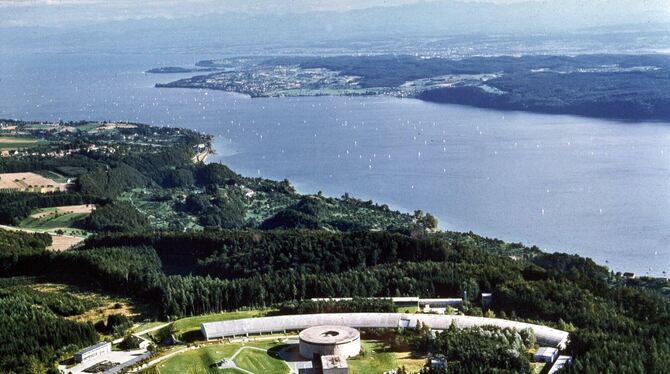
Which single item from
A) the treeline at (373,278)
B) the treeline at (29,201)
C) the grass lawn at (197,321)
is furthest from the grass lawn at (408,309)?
the treeline at (29,201)

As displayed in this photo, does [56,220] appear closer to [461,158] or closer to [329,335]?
[461,158]

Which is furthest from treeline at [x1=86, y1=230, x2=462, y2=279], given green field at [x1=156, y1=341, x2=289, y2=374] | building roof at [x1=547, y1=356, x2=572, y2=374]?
building roof at [x1=547, y1=356, x2=572, y2=374]

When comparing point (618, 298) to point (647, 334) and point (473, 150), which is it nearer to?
point (647, 334)

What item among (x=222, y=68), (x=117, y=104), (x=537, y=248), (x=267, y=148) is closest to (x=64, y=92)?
(x=117, y=104)

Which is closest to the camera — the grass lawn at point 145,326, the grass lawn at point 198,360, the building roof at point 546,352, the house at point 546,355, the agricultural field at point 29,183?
the house at point 546,355

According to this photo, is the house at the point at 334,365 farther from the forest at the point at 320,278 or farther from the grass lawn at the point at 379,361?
the forest at the point at 320,278

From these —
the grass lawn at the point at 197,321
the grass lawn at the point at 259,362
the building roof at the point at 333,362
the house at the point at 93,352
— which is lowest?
the grass lawn at the point at 197,321

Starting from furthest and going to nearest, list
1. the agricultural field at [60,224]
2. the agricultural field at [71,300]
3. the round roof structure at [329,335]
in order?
the agricultural field at [60,224], the agricultural field at [71,300], the round roof structure at [329,335]

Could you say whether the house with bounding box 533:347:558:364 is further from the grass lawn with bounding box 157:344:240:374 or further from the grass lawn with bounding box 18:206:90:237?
the grass lawn with bounding box 18:206:90:237
